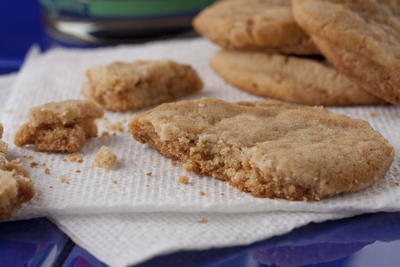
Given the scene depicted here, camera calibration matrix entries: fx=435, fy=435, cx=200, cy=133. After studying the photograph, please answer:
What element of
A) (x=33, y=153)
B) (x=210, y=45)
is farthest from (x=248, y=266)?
(x=210, y=45)

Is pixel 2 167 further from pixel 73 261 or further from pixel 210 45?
pixel 210 45

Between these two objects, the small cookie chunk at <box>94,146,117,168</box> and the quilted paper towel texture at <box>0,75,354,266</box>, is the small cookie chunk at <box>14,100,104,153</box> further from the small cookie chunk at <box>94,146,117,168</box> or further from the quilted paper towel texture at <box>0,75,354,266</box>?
the quilted paper towel texture at <box>0,75,354,266</box>

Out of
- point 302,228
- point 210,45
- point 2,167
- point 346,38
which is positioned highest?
point 346,38

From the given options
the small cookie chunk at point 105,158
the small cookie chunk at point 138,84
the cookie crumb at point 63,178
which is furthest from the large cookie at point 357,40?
the cookie crumb at point 63,178

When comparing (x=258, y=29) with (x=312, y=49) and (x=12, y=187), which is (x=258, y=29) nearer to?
(x=312, y=49)

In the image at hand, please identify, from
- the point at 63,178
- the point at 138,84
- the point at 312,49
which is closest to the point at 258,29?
the point at 312,49
